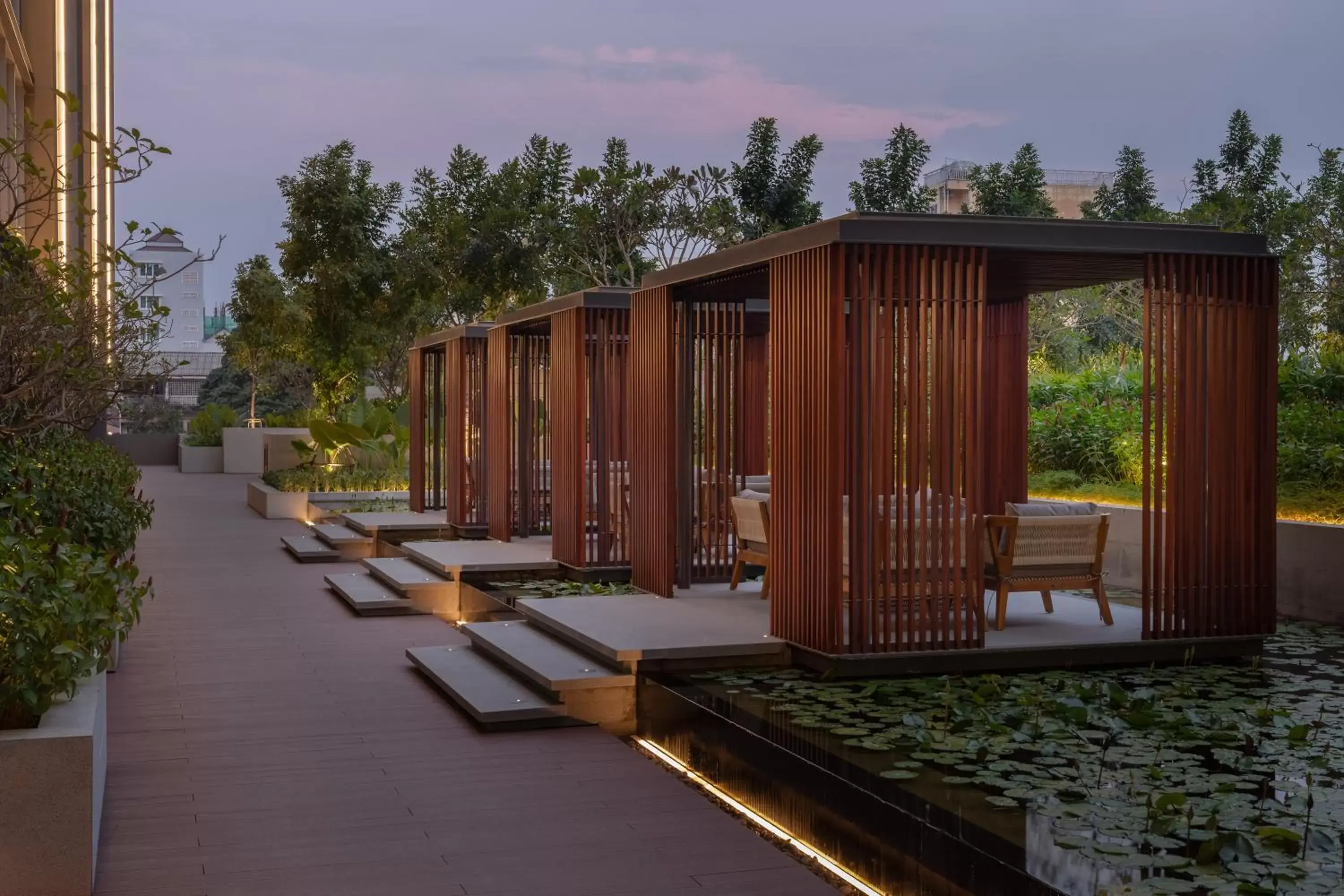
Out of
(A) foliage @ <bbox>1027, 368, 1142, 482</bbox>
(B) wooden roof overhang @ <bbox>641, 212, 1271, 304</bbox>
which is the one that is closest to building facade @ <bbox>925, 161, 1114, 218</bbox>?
(A) foliage @ <bbox>1027, 368, 1142, 482</bbox>

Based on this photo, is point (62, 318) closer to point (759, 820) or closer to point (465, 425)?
point (759, 820)

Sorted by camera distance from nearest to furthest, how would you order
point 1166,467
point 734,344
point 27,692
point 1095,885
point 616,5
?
point 1095,885 < point 27,692 < point 1166,467 < point 734,344 < point 616,5

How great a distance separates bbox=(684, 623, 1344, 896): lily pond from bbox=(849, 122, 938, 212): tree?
22024mm

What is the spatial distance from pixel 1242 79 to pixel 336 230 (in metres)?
60.9

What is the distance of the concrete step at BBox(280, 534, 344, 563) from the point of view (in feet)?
51.8

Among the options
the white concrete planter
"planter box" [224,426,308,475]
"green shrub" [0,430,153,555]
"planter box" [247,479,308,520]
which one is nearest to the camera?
"green shrub" [0,430,153,555]

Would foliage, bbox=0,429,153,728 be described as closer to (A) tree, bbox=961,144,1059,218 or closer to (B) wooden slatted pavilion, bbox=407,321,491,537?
(B) wooden slatted pavilion, bbox=407,321,491,537

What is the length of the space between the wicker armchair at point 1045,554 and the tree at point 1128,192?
2629 cm

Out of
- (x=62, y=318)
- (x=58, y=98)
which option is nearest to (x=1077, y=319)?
(x=58, y=98)

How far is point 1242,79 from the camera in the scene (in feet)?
243

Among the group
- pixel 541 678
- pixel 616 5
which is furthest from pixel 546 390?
pixel 616 5

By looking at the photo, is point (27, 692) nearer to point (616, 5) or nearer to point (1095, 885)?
point (1095, 885)

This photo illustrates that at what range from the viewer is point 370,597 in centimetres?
1184

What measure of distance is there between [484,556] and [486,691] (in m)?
4.78
